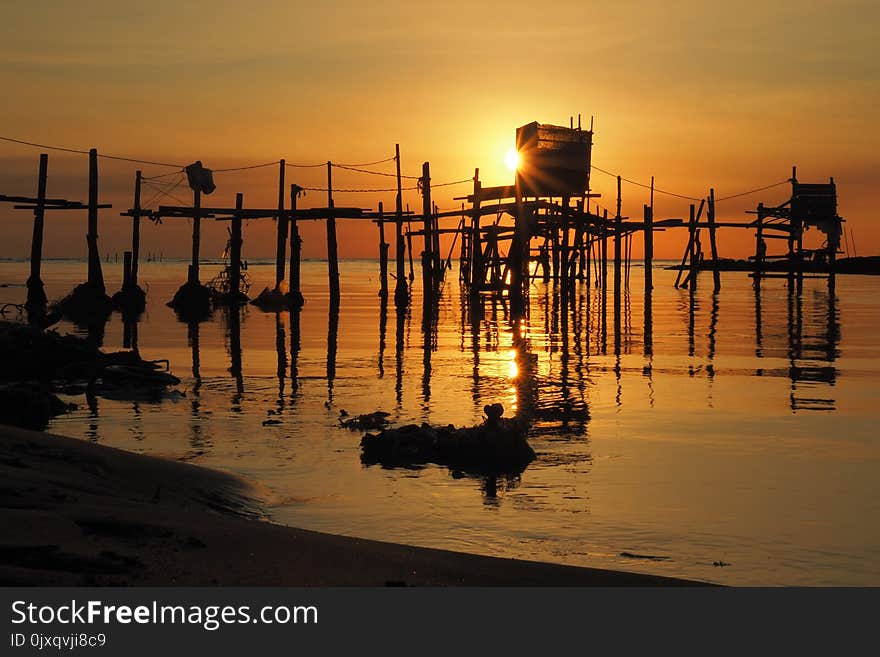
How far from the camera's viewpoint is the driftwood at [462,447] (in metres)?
11.4

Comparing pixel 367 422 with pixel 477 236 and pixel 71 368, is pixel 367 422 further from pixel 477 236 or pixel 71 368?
pixel 477 236

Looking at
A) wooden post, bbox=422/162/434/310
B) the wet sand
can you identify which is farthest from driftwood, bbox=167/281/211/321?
the wet sand

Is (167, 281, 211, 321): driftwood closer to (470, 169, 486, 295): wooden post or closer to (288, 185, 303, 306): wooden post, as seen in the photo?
(288, 185, 303, 306): wooden post

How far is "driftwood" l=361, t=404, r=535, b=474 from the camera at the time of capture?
11.4 metres

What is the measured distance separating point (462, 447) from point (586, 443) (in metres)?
2.00

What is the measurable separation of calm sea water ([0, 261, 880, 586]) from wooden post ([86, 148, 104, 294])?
14.8m

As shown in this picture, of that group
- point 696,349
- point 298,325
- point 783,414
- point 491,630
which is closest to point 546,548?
point 491,630

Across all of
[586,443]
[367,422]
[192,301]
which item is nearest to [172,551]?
[586,443]

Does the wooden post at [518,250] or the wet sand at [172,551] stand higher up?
the wooden post at [518,250]

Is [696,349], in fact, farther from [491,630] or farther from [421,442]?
[491,630]

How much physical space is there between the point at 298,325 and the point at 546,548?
2883 cm

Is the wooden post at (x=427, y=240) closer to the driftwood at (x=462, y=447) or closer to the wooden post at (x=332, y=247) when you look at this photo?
the wooden post at (x=332, y=247)

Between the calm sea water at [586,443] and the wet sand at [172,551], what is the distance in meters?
1.05

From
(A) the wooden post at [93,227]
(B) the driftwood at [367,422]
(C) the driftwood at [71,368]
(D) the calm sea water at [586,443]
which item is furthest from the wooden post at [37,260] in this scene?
(B) the driftwood at [367,422]
